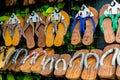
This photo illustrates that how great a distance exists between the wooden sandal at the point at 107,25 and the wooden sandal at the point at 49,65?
1.12ft

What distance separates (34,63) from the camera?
1.86m

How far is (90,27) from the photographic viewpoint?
5.82 feet

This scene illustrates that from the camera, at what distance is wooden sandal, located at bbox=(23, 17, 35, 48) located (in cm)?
197

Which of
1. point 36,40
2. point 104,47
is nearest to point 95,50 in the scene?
point 104,47

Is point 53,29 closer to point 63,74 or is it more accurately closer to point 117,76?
point 63,74

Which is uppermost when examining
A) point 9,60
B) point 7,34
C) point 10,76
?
point 7,34

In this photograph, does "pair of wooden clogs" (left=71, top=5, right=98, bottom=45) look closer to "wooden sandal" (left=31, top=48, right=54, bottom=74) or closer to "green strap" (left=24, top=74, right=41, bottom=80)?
"wooden sandal" (left=31, top=48, right=54, bottom=74)

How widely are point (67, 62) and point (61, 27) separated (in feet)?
0.77

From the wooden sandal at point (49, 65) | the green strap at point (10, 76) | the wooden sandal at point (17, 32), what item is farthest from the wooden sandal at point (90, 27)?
the green strap at point (10, 76)

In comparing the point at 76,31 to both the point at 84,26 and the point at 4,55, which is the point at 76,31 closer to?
the point at 84,26

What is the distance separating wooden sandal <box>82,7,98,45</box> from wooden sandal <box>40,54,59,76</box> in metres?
0.22

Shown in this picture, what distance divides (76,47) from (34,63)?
289 mm

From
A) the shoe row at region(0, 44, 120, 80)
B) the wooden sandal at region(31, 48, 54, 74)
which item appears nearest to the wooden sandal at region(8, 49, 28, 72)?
the shoe row at region(0, 44, 120, 80)

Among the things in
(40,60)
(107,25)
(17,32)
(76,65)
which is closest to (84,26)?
(107,25)
